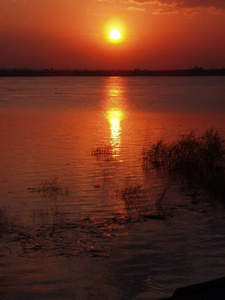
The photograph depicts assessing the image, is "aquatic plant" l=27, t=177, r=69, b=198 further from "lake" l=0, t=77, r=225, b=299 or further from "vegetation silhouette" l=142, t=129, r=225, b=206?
"vegetation silhouette" l=142, t=129, r=225, b=206

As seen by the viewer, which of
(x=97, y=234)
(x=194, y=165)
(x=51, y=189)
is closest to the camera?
(x=97, y=234)

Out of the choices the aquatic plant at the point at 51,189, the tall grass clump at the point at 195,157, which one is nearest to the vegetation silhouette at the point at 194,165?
the tall grass clump at the point at 195,157

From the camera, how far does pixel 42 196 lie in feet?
36.6

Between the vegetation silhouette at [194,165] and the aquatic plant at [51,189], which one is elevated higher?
the vegetation silhouette at [194,165]

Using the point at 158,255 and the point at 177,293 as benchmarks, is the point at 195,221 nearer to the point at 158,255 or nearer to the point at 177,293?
the point at 158,255

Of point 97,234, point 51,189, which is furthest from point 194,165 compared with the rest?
point 97,234

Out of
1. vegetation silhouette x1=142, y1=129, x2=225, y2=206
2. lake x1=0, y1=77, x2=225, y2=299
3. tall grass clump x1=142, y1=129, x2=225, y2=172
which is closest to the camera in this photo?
lake x1=0, y1=77, x2=225, y2=299

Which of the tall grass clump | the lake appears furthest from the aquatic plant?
the tall grass clump

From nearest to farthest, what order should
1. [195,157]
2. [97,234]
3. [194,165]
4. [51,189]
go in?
[97,234], [51,189], [194,165], [195,157]

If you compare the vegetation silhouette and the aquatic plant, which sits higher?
the vegetation silhouette

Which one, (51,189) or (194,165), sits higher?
(194,165)

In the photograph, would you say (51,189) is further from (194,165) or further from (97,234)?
(194,165)

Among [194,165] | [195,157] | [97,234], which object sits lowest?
[97,234]

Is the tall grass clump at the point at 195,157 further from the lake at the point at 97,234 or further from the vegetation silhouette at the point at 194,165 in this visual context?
the lake at the point at 97,234
